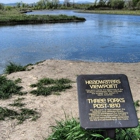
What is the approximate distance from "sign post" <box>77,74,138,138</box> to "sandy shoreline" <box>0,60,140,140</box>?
1096mm

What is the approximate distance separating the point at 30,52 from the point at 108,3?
→ 85563 mm

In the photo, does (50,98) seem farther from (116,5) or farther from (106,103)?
(116,5)

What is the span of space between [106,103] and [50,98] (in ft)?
8.38

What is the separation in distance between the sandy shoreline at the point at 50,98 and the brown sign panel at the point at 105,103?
110 centimetres

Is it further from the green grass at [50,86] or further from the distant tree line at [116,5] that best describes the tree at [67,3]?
the green grass at [50,86]

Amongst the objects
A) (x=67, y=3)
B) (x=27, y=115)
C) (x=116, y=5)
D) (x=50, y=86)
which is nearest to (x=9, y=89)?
(x=50, y=86)

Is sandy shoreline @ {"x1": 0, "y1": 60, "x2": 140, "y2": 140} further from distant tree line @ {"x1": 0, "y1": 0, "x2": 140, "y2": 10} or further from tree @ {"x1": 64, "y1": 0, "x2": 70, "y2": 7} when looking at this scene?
tree @ {"x1": 64, "y1": 0, "x2": 70, "y2": 7}

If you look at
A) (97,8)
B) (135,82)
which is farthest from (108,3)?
(135,82)

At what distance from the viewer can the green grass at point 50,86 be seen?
584cm

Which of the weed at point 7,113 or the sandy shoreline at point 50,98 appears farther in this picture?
the weed at point 7,113

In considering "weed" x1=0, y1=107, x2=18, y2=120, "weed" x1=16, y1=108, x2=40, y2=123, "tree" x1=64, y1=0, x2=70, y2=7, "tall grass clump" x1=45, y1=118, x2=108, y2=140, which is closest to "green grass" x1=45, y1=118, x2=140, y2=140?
"tall grass clump" x1=45, y1=118, x2=108, y2=140

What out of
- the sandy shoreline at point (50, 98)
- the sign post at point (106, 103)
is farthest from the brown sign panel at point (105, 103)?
the sandy shoreline at point (50, 98)

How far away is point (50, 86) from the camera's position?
625 cm

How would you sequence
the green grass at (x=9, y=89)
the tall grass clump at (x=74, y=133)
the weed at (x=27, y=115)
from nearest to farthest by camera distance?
the tall grass clump at (x=74, y=133)
the weed at (x=27, y=115)
the green grass at (x=9, y=89)
